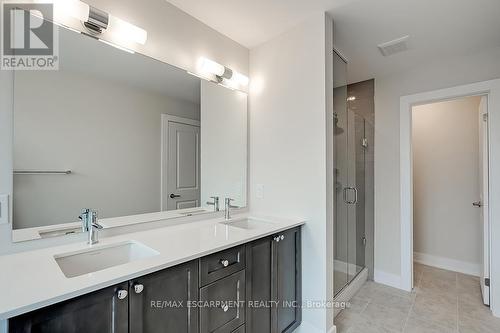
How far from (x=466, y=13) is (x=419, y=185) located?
7.96 ft

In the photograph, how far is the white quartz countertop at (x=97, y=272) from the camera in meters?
0.80

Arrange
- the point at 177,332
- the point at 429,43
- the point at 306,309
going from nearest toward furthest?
the point at 177,332 → the point at 306,309 → the point at 429,43

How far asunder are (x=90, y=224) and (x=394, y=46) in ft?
9.39

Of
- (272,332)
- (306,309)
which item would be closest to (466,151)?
(306,309)

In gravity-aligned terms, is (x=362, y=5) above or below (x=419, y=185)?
above

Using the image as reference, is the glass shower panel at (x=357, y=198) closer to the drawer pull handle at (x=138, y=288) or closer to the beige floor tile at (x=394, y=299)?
the beige floor tile at (x=394, y=299)

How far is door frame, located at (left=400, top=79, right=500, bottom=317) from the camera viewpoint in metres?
2.22

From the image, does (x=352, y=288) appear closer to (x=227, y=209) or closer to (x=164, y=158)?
(x=227, y=209)

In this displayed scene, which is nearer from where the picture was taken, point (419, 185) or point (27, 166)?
point (27, 166)

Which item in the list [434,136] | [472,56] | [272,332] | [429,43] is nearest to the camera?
[272,332]

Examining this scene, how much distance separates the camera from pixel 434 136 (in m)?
3.45

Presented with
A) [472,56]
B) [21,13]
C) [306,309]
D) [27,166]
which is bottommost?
[306,309]

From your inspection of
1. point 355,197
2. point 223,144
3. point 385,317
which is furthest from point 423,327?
point 223,144

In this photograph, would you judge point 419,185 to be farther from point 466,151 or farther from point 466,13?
point 466,13
